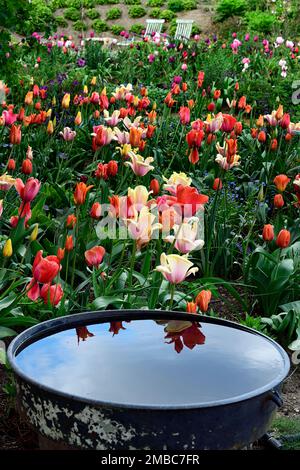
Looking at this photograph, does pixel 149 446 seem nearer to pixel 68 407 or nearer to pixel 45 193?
pixel 68 407

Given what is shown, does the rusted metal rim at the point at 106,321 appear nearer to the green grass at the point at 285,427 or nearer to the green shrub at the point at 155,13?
the green grass at the point at 285,427

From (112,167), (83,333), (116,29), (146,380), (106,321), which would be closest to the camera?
(146,380)

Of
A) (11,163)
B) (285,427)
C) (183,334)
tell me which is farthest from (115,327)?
(11,163)

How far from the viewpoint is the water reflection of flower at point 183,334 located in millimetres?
2254

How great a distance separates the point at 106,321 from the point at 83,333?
13 cm

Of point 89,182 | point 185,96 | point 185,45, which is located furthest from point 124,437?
point 185,45

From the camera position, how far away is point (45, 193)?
4586 millimetres

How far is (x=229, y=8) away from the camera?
17234 millimetres

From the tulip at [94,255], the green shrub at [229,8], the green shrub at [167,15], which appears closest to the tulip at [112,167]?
the tulip at [94,255]

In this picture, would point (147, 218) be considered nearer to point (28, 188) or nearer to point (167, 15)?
point (28, 188)

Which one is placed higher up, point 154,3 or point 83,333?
point 83,333

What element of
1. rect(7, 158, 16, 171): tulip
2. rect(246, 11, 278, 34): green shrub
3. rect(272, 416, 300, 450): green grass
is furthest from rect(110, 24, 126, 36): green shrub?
rect(272, 416, 300, 450): green grass

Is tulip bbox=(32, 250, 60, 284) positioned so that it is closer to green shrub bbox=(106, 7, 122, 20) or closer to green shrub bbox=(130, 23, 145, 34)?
green shrub bbox=(130, 23, 145, 34)

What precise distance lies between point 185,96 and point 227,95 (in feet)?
2.16
